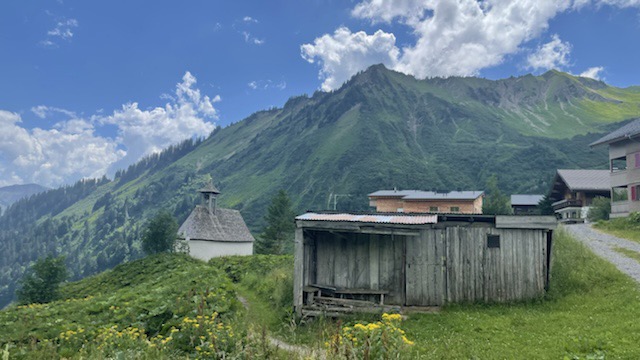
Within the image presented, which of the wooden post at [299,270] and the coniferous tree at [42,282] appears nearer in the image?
the wooden post at [299,270]

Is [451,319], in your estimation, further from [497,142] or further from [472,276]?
[497,142]

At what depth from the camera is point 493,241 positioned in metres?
15.8

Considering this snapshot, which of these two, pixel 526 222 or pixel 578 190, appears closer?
pixel 526 222

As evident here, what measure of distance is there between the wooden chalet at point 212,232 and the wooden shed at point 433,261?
35.6 meters

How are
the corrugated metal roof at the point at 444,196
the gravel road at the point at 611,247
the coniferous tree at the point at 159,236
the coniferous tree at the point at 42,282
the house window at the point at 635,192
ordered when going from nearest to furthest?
A: the gravel road at the point at 611,247
the coniferous tree at the point at 42,282
the house window at the point at 635,192
the coniferous tree at the point at 159,236
the corrugated metal roof at the point at 444,196

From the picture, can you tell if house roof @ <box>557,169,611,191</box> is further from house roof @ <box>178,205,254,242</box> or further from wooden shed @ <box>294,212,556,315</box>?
house roof @ <box>178,205,254,242</box>

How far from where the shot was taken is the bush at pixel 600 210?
36844mm

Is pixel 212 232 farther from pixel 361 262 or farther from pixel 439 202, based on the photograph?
pixel 361 262

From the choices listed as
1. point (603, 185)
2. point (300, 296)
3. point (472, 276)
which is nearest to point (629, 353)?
point (472, 276)

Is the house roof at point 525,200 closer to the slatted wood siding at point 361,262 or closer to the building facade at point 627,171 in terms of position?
the building facade at point 627,171

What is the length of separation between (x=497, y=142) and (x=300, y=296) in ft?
582

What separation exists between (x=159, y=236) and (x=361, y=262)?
36479 mm

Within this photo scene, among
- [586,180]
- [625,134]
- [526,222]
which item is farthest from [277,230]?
[526,222]

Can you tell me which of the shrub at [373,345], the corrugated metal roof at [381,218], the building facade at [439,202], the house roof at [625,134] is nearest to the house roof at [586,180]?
the house roof at [625,134]
